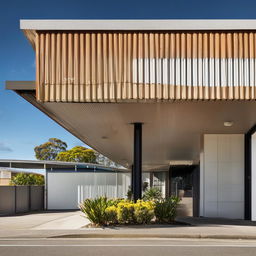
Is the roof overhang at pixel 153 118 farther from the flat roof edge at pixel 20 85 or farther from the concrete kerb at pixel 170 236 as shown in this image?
the concrete kerb at pixel 170 236

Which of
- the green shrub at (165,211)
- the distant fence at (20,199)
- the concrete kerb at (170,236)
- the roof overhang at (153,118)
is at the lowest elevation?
the distant fence at (20,199)

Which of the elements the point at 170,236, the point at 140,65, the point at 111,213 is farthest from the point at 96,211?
the point at 140,65

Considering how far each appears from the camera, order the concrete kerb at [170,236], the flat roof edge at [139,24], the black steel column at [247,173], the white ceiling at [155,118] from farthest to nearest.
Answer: the black steel column at [247,173], the white ceiling at [155,118], the flat roof edge at [139,24], the concrete kerb at [170,236]

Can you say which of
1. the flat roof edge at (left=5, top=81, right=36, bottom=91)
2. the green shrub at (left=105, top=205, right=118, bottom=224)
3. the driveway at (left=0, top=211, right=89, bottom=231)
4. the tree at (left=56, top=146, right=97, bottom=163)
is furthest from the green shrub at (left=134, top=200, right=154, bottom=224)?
the tree at (left=56, top=146, right=97, bottom=163)

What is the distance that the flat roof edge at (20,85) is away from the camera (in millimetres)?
12430

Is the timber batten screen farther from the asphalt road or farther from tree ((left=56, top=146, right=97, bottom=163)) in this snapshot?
tree ((left=56, top=146, right=97, bottom=163))

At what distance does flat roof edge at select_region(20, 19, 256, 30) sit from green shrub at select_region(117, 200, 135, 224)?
552cm

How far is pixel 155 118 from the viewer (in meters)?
16.7

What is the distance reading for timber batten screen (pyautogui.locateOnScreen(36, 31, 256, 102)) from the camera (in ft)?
41.2

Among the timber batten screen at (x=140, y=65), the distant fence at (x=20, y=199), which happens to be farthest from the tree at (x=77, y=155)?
the timber batten screen at (x=140, y=65)

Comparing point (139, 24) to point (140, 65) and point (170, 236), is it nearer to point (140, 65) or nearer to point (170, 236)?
point (140, 65)

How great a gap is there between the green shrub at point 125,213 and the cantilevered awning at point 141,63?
3515 mm

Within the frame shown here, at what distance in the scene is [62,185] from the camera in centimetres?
3145

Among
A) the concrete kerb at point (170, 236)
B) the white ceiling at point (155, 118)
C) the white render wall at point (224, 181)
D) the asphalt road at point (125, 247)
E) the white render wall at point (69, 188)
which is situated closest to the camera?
the asphalt road at point (125, 247)
